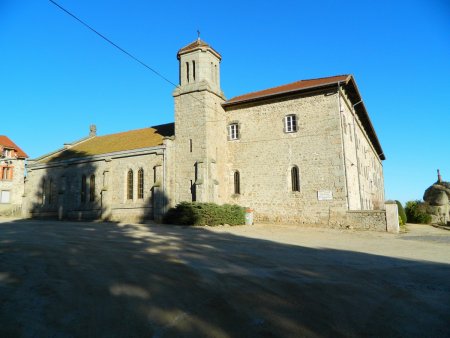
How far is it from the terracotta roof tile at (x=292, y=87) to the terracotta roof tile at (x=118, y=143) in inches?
241

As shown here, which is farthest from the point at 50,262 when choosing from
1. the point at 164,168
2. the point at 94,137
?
the point at 94,137

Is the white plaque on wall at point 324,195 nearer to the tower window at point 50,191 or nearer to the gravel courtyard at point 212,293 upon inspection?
the gravel courtyard at point 212,293

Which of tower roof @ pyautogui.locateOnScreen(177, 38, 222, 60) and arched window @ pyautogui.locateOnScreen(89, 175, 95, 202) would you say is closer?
tower roof @ pyautogui.locateOnScreen(177, 38, 222, 60)

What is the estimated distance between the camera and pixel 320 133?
19.8 m

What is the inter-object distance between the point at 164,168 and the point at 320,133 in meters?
10.2

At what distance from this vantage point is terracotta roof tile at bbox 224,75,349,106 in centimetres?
1993

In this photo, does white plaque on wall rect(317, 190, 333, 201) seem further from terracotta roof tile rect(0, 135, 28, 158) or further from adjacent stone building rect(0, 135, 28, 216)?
terracotta roof tile rect(0, 135, 28, 158)

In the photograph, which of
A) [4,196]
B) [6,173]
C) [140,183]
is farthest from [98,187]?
[6,173]

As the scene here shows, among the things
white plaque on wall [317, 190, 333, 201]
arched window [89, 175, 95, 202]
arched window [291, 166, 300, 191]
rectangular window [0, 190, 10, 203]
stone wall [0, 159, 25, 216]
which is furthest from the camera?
stone wall [0, 159, 25, 216]

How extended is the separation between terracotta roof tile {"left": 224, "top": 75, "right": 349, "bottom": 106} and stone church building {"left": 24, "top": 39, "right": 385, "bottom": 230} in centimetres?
12

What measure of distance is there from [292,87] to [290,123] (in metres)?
2.58

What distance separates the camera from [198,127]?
21.6 meters

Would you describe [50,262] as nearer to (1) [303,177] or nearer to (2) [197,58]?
(1) [303,177]

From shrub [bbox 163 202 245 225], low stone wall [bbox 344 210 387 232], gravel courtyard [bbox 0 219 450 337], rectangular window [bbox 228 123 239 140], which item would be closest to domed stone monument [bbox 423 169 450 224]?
low stone wall [bbox 344 210 387 232]
